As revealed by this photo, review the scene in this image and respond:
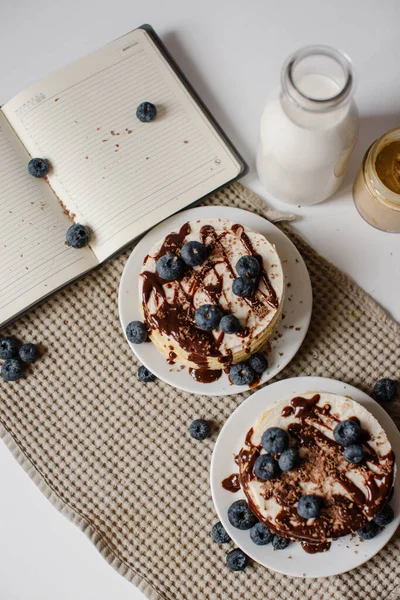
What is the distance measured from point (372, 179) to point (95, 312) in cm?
73

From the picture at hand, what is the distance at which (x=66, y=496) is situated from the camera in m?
1.49

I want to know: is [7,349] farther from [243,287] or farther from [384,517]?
[384,517]

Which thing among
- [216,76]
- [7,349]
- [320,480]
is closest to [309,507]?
[320,480]

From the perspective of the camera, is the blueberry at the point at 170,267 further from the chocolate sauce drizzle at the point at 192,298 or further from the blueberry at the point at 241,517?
the blueberry at the point at 241,517

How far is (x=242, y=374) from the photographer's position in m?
1.39

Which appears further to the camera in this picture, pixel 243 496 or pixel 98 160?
pixel 98 160

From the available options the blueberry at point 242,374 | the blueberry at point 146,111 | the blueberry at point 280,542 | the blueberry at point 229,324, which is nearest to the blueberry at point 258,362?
the blueberry at point 242,374

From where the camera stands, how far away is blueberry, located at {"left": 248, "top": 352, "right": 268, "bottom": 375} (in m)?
1.39

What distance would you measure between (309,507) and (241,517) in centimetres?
17

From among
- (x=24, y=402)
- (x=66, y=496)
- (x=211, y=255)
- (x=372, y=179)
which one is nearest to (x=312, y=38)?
(x=372, y=179)

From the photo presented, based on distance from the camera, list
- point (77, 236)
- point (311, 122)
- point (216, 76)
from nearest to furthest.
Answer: point (311, 122) → point (77, 236) → point (216, 76)

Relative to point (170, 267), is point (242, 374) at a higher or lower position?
lower

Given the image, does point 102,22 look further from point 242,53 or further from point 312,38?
point 312,38

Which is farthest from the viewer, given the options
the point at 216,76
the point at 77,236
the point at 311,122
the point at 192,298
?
the point at 216,76
